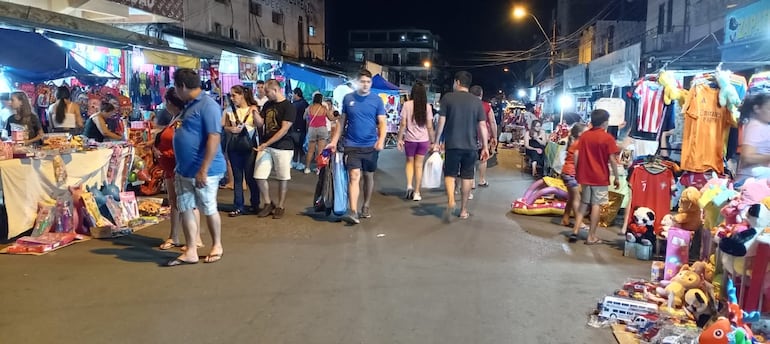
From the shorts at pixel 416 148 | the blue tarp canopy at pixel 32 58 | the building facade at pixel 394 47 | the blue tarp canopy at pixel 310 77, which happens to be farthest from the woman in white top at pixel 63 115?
the building facade at pixel 394 47

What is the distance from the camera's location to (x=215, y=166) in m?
5.32

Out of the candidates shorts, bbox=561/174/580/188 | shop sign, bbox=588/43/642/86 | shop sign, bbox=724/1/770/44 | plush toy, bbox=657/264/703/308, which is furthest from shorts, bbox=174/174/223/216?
shop sign, bbox=588/43/642/86

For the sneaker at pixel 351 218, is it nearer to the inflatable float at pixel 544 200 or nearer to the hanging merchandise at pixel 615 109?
the inflatable float at pixel 544 200

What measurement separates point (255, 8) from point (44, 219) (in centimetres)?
2293

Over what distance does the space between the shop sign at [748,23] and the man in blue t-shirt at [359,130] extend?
5.86 m

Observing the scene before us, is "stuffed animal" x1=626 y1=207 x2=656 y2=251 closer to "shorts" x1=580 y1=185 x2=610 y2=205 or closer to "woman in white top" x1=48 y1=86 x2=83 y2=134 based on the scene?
"shorts" x1=580 y1=185 x2=610 y2=205

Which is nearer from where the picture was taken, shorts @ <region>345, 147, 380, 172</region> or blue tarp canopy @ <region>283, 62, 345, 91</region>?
shorts @ <region>345, 147, 380, 172</region>

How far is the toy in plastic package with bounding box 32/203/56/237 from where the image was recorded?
6.22m

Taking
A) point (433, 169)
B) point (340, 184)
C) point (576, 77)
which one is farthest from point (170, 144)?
point (576, 77)

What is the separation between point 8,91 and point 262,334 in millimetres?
7891

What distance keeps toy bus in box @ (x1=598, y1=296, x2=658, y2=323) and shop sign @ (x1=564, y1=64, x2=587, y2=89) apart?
13865 millimetres

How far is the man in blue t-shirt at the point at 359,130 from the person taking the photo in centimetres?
705

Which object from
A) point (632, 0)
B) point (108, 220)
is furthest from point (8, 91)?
point (632, 0)

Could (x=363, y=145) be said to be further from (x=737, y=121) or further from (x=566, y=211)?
(x=737, y=121)
